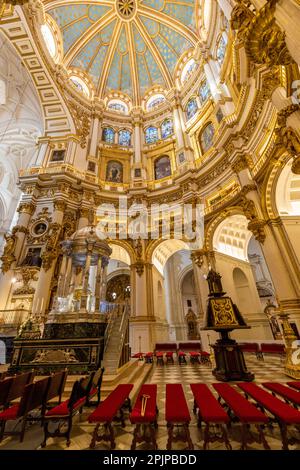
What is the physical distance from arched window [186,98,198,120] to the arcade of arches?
0.14 meters

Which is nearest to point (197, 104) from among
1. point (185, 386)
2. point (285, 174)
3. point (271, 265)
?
point (285, 174)

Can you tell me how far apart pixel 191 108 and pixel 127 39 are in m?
12.2

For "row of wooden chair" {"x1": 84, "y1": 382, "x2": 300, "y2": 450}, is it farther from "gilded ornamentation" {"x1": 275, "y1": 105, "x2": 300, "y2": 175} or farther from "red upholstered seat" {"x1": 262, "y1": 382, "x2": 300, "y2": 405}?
"gilded ornamentation" {"x1": 275, "y1": 105, "x2": 300, "y2": 175}

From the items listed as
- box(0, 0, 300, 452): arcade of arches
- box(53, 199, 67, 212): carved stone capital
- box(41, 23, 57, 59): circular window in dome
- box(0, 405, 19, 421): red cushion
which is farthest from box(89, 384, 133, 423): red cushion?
box(41, 23, 57, 59): circular window in dome

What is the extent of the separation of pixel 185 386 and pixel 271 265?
6.40m

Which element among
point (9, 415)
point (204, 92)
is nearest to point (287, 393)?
point (9, 415)

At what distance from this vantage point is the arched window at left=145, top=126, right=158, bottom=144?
21.2m

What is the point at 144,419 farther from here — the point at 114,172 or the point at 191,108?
the point at 191,108

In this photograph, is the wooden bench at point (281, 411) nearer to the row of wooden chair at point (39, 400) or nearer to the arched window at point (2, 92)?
the row of wooden chair at point (39, 400)

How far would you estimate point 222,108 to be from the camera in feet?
45.6

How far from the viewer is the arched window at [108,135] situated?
834 inches

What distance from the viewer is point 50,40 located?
17953 millimetres

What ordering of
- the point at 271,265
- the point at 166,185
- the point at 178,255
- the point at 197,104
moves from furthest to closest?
the point at 178,255, the point at 197,104, the point at 166,185, the point at 271,265

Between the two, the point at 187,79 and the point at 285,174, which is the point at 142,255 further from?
the point at 187,79
